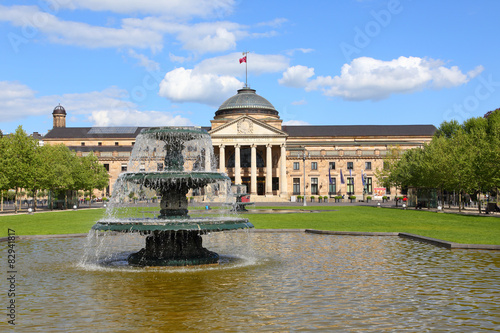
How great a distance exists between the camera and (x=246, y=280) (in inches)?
527

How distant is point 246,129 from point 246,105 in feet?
29.4

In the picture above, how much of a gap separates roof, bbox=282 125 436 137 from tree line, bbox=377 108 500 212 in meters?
43.3

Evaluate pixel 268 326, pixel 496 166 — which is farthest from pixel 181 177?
pixel 496 166

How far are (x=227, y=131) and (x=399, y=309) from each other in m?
91.2

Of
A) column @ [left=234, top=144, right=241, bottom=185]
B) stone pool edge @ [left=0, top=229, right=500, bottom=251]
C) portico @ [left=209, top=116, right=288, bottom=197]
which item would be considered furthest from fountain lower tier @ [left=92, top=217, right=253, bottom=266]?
column @ [left=234, top=144, right=241, bottom=185]

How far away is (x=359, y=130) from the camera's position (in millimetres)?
119688

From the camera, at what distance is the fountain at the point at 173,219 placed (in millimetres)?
15772

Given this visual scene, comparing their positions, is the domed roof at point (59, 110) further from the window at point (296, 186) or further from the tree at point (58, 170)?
the window at point (296, 186)

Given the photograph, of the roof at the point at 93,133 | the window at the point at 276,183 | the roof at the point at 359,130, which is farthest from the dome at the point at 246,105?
the roof at the point at 93,133

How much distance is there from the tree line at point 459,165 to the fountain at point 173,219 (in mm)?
34130

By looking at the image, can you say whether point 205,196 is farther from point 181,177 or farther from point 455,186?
point 181,177

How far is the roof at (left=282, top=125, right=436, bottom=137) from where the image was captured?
11800 centimetres

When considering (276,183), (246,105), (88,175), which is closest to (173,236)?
(88,175)

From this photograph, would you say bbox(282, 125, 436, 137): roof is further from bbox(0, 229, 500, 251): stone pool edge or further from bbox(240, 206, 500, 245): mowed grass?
bbox(0, 229, 500, 251): stone pool edge
